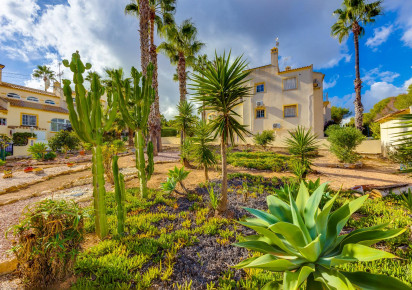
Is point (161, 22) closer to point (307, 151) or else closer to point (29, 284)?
point (307, 151)

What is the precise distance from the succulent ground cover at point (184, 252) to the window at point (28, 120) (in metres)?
24.4

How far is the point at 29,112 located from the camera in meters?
19.9

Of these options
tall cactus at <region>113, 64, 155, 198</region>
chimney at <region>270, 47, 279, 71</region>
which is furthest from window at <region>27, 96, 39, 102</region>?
chimney at <region>270, 47, 279, 71</region>

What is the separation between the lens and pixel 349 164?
34.8 ft

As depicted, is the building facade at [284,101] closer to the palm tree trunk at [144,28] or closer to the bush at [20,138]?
the palm tree trunk at [144,28]

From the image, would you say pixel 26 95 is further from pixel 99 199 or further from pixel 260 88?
pixel 260 88

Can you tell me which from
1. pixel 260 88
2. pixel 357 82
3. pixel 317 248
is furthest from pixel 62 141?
pixel 357 82

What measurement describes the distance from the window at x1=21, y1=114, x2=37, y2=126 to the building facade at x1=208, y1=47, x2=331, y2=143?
25.8 meters

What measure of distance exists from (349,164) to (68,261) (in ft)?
45.5

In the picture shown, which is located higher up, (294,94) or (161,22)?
(161,22)

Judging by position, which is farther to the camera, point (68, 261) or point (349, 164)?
point (349, 164)

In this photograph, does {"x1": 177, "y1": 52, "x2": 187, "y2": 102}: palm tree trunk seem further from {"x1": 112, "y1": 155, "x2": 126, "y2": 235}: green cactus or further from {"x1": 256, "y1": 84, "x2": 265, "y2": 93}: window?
{"x1": 112, "y1": 155, "x2": 126, "y2": 235}: green cactus

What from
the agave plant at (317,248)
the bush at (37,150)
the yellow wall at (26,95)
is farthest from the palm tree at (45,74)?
the agave plant at (317,248)

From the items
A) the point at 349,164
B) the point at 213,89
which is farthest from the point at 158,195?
the point at 349,164
